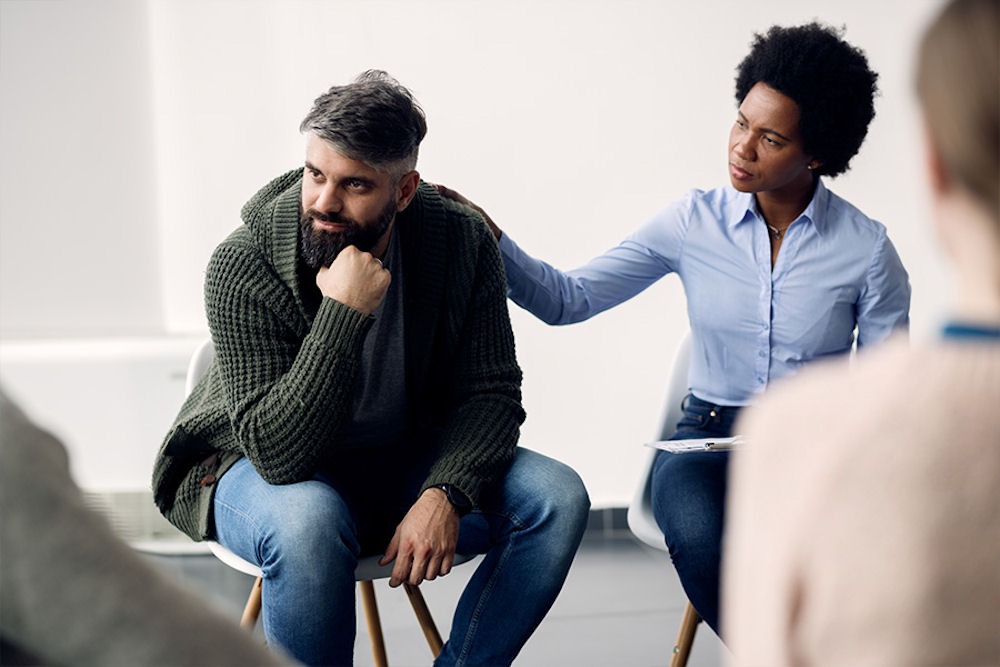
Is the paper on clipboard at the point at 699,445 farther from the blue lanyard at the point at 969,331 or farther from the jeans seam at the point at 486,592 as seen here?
the blue lanyard at the point at 969,331

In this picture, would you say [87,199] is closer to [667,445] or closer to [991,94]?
[667,445]

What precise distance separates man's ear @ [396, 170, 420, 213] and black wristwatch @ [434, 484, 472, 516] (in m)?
0.50

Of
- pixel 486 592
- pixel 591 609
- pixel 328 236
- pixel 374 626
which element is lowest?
pixel 591 609

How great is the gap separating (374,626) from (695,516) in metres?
0.63

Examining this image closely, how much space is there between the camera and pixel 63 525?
1.91ft

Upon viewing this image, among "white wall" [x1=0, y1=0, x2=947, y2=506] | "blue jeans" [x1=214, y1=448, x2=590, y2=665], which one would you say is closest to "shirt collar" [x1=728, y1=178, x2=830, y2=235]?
"blue jeans" [x1=214, y1=448, x2=590, y2=665]

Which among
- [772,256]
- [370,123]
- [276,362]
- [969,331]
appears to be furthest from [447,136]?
[969,331]

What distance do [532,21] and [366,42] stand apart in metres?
0.51

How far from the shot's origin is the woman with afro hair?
7.00 feet

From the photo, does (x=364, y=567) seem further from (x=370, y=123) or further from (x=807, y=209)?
(x=807, y=209)

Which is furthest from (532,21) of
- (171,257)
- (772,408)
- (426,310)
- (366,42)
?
(772,408)

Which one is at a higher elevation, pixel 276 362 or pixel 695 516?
pixel 276 362

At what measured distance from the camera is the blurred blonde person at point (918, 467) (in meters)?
0.61

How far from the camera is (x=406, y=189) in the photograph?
195 centimetres
